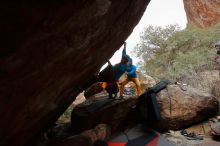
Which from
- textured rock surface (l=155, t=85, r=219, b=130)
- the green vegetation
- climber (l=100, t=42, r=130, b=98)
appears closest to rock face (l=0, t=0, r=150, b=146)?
climber (l=100, t=42, r=130, b=98)

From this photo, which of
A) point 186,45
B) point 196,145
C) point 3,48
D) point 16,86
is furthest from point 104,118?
point 186,45

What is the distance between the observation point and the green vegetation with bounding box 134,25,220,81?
65.6 feet

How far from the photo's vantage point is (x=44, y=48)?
15.6ft

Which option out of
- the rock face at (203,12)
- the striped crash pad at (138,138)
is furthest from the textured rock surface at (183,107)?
the rock face at (203,12)

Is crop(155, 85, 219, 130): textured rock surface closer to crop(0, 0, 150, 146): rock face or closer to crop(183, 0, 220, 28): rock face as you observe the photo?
crop(0, 0, 150, 146): rock face

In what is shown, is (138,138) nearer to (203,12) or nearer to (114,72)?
(114,72)

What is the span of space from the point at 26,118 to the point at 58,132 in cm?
450

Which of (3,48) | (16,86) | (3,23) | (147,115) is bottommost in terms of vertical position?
(147,115)

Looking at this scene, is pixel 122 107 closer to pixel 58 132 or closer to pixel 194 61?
pixel 58 132

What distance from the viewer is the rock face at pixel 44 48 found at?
4.31 m

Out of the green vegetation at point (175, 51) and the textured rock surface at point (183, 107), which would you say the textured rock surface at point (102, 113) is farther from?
the green vegetation at point (175, 51)

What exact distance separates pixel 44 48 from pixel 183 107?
7.52 metres

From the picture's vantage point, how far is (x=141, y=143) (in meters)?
10.2

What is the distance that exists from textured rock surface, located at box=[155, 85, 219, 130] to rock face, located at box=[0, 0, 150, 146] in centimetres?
505
